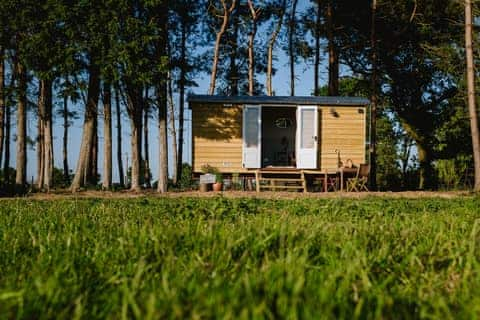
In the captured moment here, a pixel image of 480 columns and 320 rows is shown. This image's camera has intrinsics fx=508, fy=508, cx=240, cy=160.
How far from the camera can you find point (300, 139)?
17.1m

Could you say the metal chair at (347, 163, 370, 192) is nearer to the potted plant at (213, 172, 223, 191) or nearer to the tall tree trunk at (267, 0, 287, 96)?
the potted plant at (213, 172, 223, 191)

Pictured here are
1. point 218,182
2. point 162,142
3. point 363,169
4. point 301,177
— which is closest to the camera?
point 363,169

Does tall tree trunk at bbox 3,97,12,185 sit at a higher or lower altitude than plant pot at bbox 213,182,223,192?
higher

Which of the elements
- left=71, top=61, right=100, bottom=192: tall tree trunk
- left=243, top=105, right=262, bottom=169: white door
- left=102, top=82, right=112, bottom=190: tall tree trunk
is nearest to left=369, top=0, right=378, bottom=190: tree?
left=243, top=105, right=262, bottom=169: white door

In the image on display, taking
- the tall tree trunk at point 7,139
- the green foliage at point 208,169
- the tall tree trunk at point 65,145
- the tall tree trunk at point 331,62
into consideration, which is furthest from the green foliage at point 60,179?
the tall tree trunk at point 331,62

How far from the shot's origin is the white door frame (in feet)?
55.8

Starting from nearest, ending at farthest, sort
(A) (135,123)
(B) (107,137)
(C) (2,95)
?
(A) (135,123), (C) (2,95), (B) (107,137)

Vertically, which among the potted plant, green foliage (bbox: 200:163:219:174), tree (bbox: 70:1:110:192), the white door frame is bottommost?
the potted plant

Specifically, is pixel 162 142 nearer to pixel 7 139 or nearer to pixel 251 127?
pixel 251 127

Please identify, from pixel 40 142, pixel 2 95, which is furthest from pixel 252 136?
pixel 40 142

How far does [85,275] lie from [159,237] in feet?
1.88

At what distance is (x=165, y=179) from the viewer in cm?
1689

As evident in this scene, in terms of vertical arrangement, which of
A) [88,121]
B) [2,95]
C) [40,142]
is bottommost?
[40,142]

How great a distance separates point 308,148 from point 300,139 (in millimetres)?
406
